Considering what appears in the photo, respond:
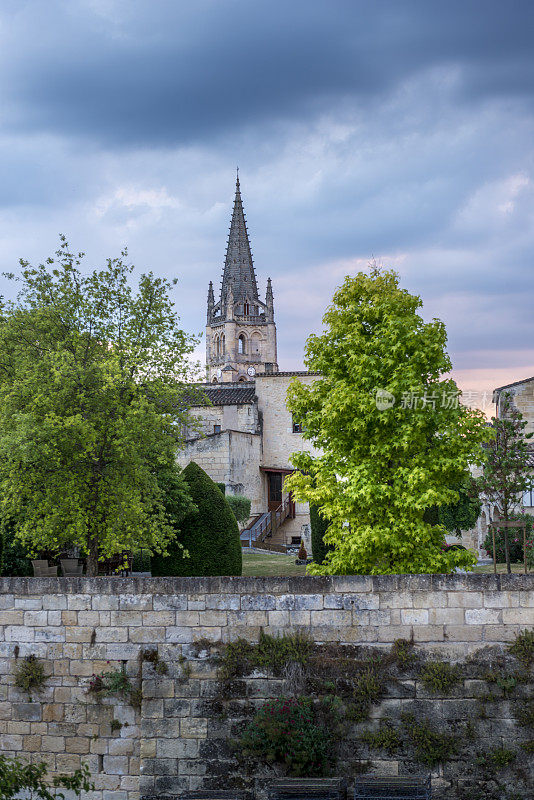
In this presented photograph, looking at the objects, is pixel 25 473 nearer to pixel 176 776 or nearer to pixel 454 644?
pixel 176 776

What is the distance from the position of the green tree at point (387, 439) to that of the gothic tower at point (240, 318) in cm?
8008

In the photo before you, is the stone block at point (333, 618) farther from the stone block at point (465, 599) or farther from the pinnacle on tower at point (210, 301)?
the pinnacle on tower at point (210, 301)

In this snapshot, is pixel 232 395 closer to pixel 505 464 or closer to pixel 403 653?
pixel 505 464

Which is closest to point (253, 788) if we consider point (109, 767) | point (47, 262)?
point (109, 767)

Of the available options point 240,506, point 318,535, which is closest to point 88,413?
point 318,535

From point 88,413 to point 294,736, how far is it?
9.78m

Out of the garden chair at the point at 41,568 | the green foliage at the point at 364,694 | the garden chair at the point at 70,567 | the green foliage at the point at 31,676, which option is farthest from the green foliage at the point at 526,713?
the garden chair at the point at 41,568

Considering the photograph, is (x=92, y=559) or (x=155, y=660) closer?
(x=155, y=660)

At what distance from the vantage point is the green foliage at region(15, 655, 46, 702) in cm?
1048

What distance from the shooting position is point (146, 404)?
55.9 feet

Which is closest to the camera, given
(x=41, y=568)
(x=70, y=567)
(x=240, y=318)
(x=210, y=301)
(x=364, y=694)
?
(x=364, y=694)

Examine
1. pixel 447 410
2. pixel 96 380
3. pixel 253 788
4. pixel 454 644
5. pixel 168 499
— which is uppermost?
pixel 96 380

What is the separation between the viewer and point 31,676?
10.5 metres

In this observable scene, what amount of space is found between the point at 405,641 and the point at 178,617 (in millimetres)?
3152
